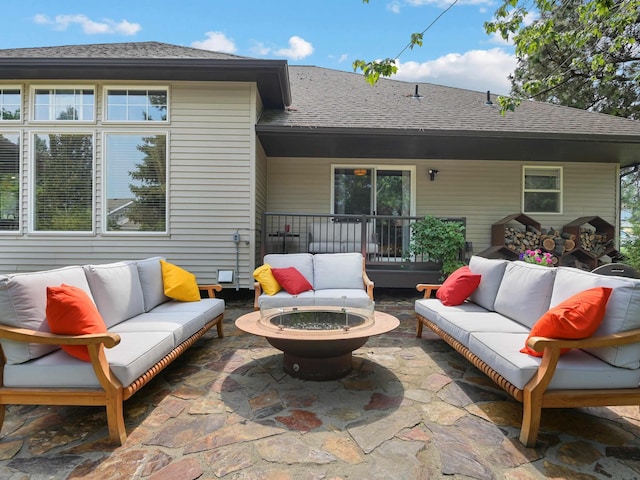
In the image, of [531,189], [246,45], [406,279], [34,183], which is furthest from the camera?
[246,45]

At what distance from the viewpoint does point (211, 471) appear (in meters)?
1.89

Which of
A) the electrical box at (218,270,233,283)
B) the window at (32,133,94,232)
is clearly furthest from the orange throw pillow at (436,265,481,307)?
the window at (32,133,94,232)

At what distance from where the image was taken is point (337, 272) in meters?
5.27

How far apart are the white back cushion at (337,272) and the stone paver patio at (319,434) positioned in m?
2.03

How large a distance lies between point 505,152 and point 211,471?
7.57 meters

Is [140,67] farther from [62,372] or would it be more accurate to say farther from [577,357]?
[577,357]

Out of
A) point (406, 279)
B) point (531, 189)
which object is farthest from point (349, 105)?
point (531, 189)

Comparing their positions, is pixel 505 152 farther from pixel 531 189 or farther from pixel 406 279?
pixel 406 279

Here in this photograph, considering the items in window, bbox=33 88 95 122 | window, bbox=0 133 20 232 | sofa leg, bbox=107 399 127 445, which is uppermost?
window, bbox=33 88 95 122

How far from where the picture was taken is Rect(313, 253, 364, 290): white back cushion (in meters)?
5.21

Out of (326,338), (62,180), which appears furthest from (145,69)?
(326,338)

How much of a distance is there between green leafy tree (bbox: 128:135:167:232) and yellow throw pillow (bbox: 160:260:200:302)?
2.22m

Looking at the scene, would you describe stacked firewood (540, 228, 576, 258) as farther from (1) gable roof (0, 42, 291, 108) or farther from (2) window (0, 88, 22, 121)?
(2) window (0, 88, 22, 121)

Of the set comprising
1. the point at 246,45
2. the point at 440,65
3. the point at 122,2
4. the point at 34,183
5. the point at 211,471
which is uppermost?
the point at 440,65
